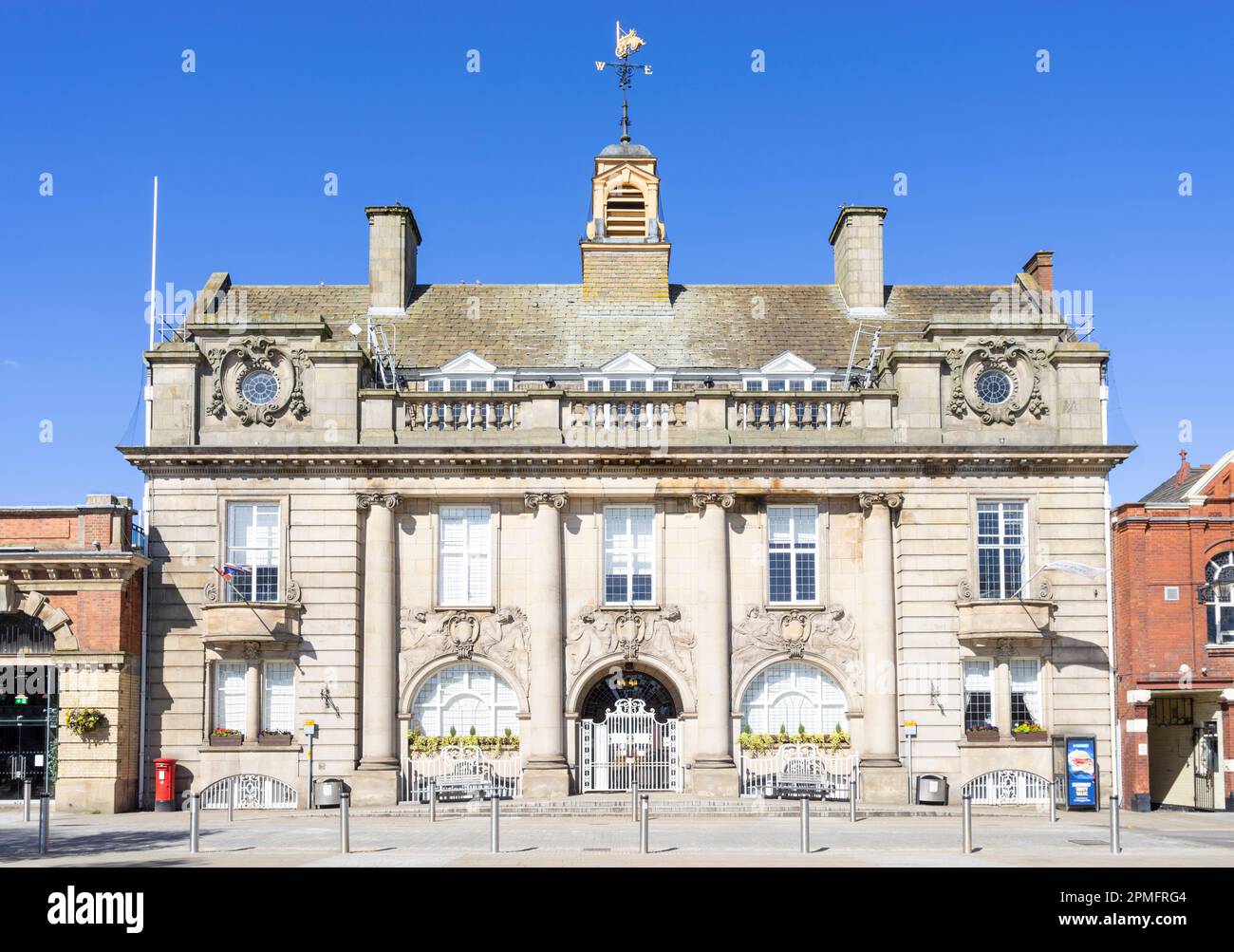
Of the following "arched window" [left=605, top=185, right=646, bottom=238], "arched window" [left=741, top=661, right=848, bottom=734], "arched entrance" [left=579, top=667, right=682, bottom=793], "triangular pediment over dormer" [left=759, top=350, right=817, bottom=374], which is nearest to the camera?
"arched entrance" [left=579, top=667, right=682, bottom=793]

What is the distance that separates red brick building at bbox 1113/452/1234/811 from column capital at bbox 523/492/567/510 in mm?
14240

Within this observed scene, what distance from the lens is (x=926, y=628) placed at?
3625 cm

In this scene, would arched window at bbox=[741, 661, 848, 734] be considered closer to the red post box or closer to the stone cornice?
the stone cornice

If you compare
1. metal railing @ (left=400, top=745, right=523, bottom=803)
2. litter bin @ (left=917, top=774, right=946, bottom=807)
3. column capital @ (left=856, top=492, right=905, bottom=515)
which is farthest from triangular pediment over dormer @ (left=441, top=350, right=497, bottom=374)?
litter bin @ (left=917, top=774, right=946, bottom=807)

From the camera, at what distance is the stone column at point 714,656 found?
35219 mm

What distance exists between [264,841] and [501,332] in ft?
61.3

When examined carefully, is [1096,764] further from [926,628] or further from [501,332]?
[501,332]

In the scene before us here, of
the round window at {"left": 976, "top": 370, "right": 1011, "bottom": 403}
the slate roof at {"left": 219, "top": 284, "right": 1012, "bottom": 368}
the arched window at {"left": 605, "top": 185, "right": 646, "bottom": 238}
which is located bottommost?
the round window at {"left": 976, "top": 370, "right": 1011, "bottom": 403}

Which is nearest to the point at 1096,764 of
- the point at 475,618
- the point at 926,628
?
the point at 926,628

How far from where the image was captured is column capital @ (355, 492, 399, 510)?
36500 millimetres

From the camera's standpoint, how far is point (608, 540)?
3712 cm

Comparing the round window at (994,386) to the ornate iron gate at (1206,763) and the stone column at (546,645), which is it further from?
the stone column at (546,645)

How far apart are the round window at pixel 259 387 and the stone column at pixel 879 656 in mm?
14927
